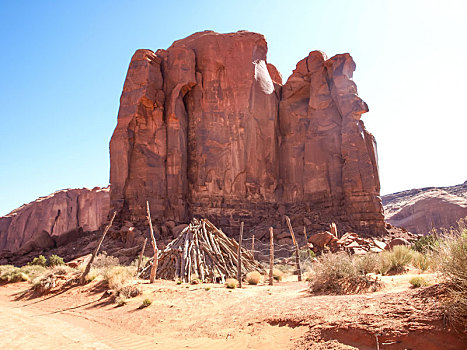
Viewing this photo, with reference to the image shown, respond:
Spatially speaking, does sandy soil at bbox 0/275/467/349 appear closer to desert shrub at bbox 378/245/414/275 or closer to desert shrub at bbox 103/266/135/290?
desert shrub at bbox 103/266/135/290

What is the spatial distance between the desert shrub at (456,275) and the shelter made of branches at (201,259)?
33.4ft

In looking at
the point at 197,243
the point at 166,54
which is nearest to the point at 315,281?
the point at 197,243

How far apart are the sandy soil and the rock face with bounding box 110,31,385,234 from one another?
17958 mm

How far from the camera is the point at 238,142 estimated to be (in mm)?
31656

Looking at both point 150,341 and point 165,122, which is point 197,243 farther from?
point 165,122

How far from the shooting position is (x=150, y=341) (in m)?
6.89

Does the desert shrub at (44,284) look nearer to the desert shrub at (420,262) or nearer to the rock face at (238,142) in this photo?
the rock face at (238,142)

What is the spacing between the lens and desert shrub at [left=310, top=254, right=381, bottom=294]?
25.9 ft

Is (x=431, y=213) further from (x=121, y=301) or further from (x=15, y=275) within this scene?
(x=15, y=275)

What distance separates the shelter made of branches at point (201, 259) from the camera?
14062mm

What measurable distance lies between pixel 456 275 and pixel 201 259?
11.6 meters

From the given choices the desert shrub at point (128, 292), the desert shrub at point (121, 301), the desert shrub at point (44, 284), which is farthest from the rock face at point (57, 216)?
the desert shrub at point (121, 301)

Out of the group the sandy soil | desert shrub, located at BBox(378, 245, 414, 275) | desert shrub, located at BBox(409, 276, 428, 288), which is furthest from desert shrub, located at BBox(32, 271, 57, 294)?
desert shrub, located at BBox(409, 276, 428, 288)

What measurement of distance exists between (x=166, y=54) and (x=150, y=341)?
103 ft
